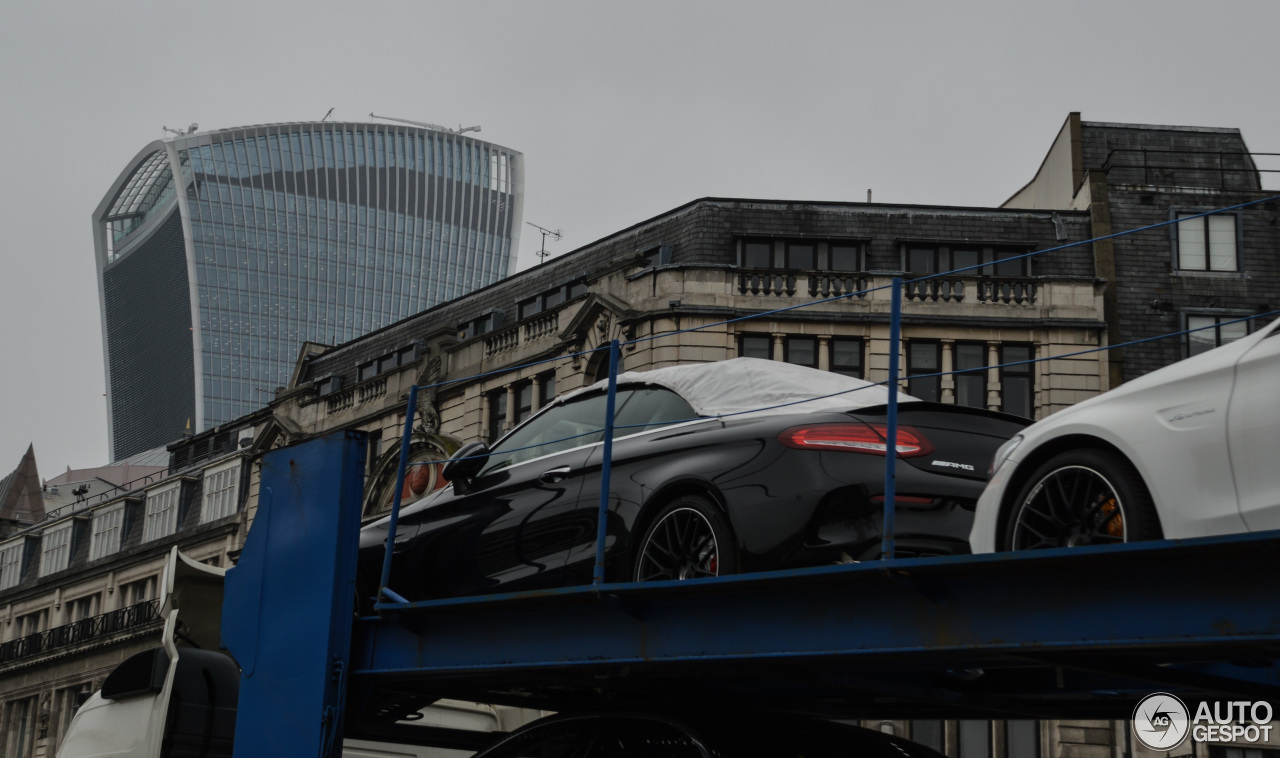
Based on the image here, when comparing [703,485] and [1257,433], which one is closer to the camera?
[1257,433]

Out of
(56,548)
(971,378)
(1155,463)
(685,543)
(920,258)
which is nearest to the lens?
(1155,463)

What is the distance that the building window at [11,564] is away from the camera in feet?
205

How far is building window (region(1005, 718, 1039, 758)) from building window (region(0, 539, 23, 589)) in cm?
4762

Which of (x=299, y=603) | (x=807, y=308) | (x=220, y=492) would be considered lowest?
(x=299, y=603)

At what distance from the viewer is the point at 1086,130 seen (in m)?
36.8

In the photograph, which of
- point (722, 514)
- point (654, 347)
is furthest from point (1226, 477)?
point (654, 347)

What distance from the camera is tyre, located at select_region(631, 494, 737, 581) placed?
255 inches

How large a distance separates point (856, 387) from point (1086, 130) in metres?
32.1

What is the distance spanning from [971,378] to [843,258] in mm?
4306

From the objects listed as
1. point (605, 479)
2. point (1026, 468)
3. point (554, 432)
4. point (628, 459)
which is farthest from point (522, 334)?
point (1026, 468)

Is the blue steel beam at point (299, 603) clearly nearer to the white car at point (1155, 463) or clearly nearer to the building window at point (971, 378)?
the white car at point (1155, 463)

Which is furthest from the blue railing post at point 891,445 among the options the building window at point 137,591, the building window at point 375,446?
the building window at point 137,591

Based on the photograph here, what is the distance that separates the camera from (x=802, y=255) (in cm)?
3353

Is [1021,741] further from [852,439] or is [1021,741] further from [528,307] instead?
[852,439]
